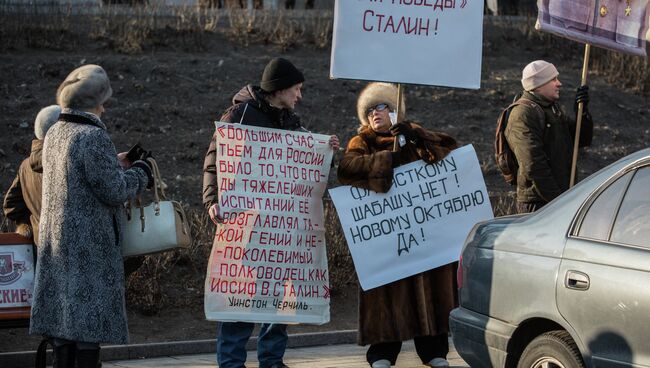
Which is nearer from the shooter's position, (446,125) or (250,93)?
(250,93)

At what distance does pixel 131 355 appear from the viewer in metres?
9.07

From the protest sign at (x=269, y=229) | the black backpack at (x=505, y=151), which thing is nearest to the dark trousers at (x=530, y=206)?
the black backpack at (x=505, y=151)

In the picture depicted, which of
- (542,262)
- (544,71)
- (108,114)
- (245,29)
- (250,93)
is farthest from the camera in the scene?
(245,29)

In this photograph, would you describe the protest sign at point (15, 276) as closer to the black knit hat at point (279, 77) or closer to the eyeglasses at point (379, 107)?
the black knit hat at point (279, 77)

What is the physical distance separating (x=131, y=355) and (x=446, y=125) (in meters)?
7.97

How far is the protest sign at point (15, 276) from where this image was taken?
789 cm

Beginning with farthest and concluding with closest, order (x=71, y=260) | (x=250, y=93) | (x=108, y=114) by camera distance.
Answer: (x=108, y=114) < (x=250, y=93) < (x=71, y=260)

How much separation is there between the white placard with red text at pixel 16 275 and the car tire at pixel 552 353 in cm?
337

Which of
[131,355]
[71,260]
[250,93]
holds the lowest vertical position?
[131,355]

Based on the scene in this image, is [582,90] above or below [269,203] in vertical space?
above

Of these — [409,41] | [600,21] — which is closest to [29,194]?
[409,41]

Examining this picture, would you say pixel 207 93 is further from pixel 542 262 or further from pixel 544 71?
pixel 542 262

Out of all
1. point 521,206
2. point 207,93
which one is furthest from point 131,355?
point 207,93

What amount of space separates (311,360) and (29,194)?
245 cm
